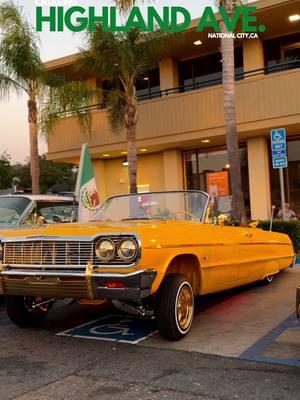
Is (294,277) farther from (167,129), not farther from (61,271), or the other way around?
(167,129)

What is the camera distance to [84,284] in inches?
191

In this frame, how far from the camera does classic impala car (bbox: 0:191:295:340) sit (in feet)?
15.8

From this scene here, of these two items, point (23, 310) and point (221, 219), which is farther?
point (221, 219)

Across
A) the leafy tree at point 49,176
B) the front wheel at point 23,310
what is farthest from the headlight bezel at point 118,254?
the leafy tree at point 49,176

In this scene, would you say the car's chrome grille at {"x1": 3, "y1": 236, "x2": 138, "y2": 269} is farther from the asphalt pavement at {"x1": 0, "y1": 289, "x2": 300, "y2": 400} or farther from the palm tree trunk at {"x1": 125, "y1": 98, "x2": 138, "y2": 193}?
the palm tree trunk at {"x1": 125, "y1": 98, "x2": 138, "y2": 193}

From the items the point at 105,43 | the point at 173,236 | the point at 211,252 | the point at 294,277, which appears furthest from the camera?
the point at 105,43

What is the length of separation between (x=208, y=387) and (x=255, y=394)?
38 cm

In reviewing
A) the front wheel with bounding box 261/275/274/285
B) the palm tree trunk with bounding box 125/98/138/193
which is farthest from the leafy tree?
the front wheel with bounding box 261/275/274/285

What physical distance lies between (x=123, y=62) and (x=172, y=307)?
11.1 metres

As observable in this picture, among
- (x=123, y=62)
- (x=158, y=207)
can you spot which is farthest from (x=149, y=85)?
(x=158, y=207)

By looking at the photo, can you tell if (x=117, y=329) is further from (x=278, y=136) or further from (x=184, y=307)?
(x=278, y=136)

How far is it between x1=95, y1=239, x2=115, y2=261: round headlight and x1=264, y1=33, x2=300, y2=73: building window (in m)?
14.3

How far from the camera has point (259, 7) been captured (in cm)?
1558

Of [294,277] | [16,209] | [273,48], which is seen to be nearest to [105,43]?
[273,48]
